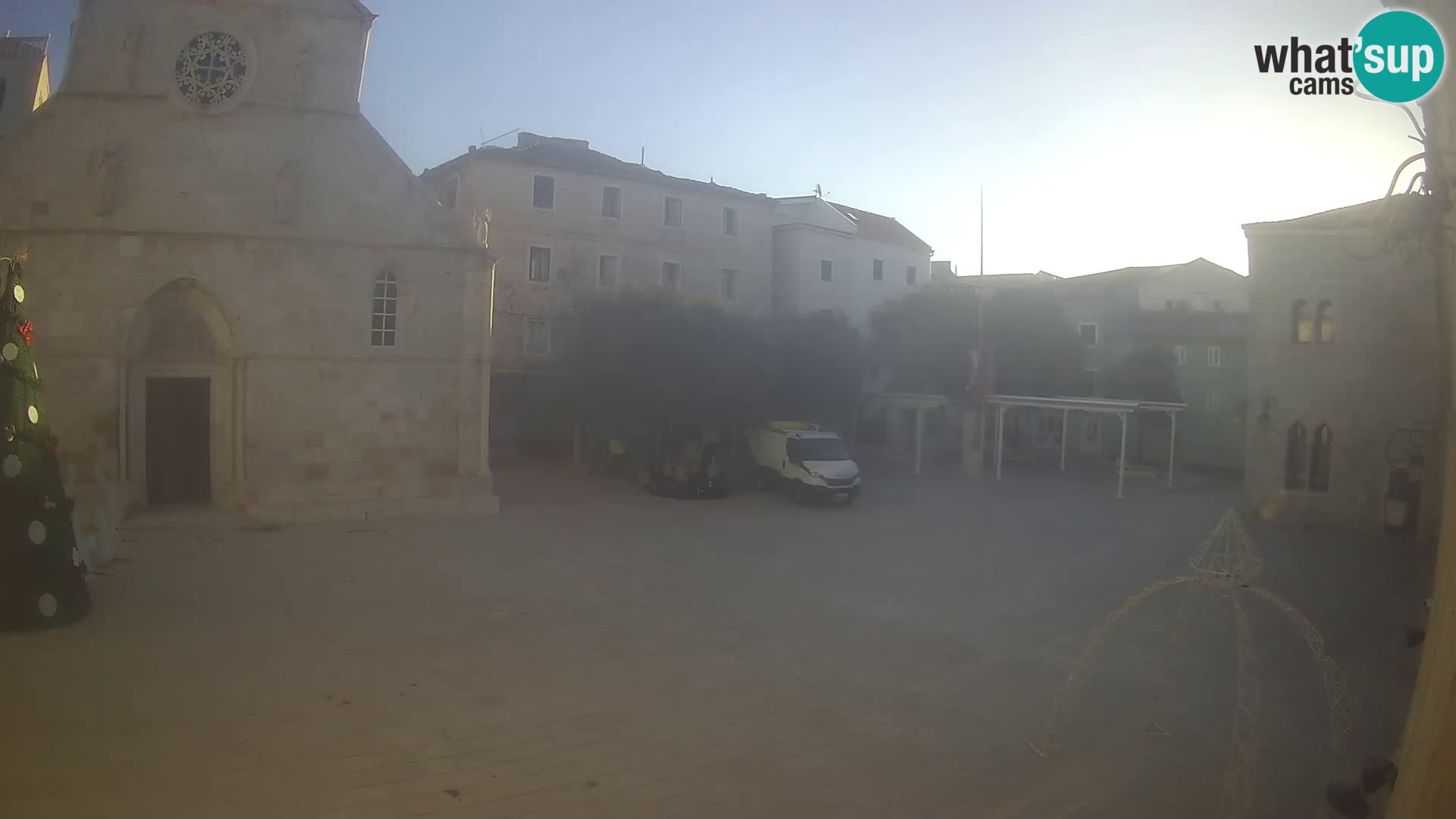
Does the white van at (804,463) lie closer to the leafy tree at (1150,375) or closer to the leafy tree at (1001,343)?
the leafy tree at (1001,343)

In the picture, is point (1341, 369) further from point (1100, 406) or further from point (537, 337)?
point (537, 337)

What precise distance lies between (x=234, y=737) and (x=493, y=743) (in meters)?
2.01

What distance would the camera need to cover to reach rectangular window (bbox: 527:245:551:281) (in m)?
34.2

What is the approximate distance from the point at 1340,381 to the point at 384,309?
72.7 feet

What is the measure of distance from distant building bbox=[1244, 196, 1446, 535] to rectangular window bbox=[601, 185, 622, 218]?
22244 mm

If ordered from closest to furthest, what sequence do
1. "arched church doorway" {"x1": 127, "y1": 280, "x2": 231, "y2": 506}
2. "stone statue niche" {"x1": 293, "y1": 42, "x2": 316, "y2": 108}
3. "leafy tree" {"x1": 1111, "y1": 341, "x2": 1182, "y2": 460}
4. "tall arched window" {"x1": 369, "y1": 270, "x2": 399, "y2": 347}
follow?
"arched church doorway" {"x1": 127, "y1": 280, "x2": 231, "y2": 506} < "stone statue niche" {"x1": 293, "y1": 42, "x2": 316, "y2": 108} < "tall arched window" {"x1": 369, "y1": 270, "x2": 399, "y2": 347} < "leafy tree" {"x1": 1111, "y1": 341, "x2": 1182, "y2": 460}

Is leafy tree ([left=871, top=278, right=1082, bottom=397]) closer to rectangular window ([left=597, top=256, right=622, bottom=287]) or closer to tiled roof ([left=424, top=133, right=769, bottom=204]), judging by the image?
tiled roof ([left=424, top=133, right=769, bottom=204])

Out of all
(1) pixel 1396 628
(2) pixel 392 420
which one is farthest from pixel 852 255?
(1) pixel 1396 628

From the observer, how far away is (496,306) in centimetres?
3319

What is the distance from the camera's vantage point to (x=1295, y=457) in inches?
880

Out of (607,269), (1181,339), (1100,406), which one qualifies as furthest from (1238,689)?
(1181,339)

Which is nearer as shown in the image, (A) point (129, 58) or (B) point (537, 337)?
(A) point (129, 58)

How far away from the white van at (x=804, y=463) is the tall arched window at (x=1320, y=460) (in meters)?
10.8

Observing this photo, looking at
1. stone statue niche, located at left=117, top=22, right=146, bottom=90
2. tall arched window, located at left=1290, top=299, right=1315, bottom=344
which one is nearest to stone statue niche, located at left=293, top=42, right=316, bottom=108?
stone statue niche, located at left=117, top=22, right=146, bottom=90
